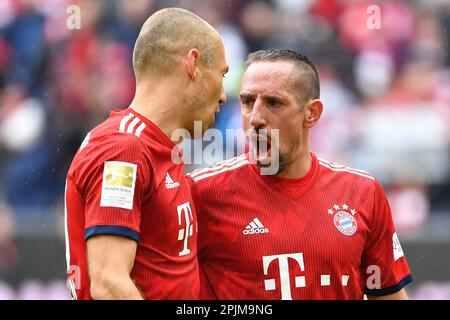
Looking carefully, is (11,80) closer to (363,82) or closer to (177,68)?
(363,82)

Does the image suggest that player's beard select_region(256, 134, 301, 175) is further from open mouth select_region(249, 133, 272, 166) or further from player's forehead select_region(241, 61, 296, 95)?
player's forehead select_region(241, 61, 296, 95)

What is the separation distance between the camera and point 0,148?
8.79m

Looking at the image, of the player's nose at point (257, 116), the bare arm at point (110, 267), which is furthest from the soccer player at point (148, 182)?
the player's nose at point (257, 116)

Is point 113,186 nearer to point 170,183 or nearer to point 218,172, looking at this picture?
point 170,183

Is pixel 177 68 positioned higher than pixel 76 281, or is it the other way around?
pixel 177 68

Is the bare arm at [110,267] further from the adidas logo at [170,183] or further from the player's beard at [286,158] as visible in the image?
the player's beard at [286,158]

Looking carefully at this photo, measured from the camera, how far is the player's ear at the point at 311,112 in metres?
4.56

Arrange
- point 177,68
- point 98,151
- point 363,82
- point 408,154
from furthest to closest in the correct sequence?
point 363,82 → point 408,154 → point 177,68 → point 98,151

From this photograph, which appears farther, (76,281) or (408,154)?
(408,154)

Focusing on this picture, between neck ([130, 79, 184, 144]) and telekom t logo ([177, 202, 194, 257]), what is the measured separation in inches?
12.5

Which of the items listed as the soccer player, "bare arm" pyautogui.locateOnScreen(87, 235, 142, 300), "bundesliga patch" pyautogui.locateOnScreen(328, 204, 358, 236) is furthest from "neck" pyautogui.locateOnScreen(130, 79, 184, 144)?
"bundesliga patch" pyautogui.locateOnScreen(328, 204, 358, 236)

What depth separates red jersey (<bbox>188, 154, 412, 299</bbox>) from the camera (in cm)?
424

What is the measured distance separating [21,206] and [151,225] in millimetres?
5103

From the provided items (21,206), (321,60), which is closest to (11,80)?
(21,206)
